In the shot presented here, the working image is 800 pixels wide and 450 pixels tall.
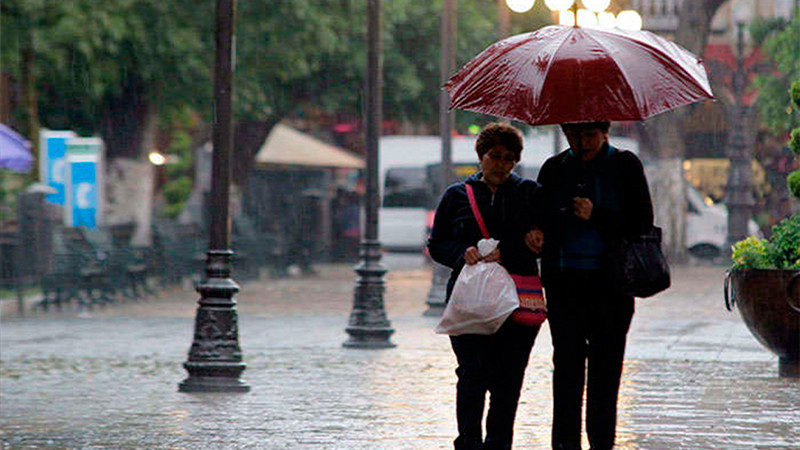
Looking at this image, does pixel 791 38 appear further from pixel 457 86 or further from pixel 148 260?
pixel 457 86

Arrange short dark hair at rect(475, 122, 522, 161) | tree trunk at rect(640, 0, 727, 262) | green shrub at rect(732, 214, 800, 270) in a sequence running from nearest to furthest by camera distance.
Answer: short dark hair at rect(475, 122, 522, 161) < green shrub at rect(732, 214, 800, 270) < tree trunk at rect(640, 0, 727, 262)

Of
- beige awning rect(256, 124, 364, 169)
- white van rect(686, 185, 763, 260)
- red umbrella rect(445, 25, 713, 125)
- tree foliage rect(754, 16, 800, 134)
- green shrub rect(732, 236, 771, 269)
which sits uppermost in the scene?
tree foliage rect(754, 16, 800, 134)

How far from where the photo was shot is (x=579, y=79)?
785cm

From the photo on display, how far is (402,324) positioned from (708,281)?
39.1 feet

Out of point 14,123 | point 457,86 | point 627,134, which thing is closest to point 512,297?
point 457,86

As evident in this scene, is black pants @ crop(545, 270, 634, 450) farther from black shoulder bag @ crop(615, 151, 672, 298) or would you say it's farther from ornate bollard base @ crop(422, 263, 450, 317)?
ornate bollard base @ crop(422, 263, 450, 317)

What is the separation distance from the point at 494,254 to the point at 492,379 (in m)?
0.58

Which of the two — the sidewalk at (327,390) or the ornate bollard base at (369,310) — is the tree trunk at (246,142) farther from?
the ornate bollard base at (369,310)

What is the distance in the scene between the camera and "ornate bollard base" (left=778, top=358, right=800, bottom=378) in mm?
12805

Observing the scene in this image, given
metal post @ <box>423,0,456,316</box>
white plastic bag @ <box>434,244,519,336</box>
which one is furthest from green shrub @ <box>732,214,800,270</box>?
metal post @ <box>423,0,456,316</box>

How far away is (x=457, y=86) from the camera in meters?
8.22

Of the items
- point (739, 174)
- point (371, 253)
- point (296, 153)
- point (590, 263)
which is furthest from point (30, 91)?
point (590, 263)

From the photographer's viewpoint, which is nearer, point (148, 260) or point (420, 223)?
point (148, 260)

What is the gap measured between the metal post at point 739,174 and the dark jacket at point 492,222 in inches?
1178
